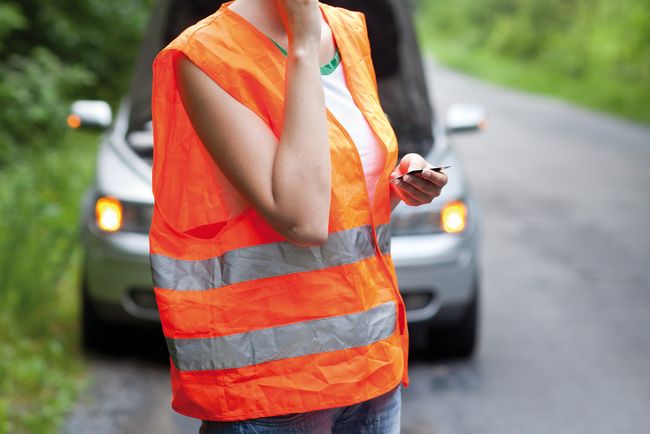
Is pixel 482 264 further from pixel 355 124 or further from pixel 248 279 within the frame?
pixel 248 279

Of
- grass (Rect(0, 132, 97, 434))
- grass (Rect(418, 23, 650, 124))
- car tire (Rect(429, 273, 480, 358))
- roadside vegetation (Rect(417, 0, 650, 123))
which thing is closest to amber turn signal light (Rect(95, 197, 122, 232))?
grass (Rect(0, 132, 97, 434))

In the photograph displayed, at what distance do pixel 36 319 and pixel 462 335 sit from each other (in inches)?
87.0

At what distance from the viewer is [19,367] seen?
521 centimetres

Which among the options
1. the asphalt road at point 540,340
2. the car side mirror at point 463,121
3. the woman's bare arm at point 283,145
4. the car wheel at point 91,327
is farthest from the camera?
the car side mirror at point 463,121

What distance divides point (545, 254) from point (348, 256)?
6784 millimetres

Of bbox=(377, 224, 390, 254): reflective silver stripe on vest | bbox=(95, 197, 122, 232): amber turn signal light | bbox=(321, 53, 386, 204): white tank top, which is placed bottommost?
bbox=(95, 197, 122, 232): amber turn signal light

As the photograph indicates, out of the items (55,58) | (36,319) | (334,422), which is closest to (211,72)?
(334,422)

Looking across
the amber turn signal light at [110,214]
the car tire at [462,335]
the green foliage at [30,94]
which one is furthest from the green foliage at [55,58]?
the car tire at [462,335]

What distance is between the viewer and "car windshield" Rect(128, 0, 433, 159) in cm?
567

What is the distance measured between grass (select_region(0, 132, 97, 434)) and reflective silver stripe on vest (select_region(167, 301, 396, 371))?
2.70m

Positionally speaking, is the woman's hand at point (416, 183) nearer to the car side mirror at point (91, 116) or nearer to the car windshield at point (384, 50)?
the car windshield at point (384, 50)

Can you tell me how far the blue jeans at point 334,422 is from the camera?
199cm

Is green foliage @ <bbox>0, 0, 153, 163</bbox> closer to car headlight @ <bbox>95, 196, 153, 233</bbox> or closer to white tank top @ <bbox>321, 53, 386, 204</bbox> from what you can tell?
car headlight @ <bbox>95, 196, 153, 233</bbox>

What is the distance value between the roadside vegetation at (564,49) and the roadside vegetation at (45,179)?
10.8 m
